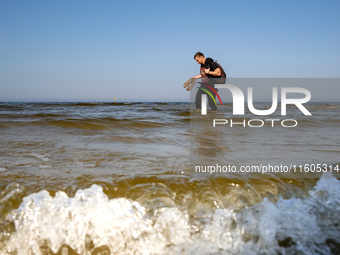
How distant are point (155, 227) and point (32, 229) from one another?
2.25 ft

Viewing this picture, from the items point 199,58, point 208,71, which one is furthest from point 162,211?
point 199,58

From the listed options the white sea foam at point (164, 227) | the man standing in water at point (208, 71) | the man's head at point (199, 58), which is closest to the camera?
the white sea foam at point (164, 227)

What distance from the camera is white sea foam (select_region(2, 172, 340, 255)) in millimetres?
1429

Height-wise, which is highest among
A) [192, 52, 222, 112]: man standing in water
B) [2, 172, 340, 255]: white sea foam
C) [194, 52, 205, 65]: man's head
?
[194, 52, 205, 65]: man's head

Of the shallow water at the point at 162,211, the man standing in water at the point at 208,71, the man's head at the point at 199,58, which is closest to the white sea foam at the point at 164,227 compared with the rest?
the shallow water at the point at 162,211

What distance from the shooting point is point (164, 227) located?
4.97ft

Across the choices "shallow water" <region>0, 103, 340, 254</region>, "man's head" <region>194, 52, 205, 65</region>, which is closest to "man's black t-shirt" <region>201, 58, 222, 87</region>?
"man's head" <region>194, 52, 205, 65</region>

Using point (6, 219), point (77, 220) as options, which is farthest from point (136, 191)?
point (6, 219)

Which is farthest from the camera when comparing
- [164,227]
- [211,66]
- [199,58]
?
[199,58]

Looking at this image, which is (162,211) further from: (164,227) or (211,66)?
(211,66)

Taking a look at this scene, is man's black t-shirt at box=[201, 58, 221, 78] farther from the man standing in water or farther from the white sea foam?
the white sea foam

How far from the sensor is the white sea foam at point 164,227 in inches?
A: 56.2

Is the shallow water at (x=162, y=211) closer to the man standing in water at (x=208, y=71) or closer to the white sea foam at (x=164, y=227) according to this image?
the white sea foam at (x=164, y=227)

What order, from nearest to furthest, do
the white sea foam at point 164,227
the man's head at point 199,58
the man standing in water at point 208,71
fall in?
the white sea foam at point 164,227
the man standing in water at point 208,71
the man's head at point 199,58
